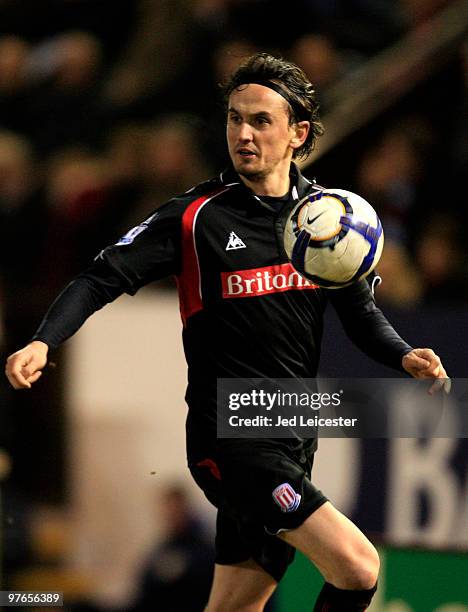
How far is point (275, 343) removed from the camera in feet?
14.7

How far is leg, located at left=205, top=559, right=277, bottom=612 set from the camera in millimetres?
4609

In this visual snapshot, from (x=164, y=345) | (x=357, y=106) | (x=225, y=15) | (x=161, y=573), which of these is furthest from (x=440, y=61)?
(x=161, y=573)

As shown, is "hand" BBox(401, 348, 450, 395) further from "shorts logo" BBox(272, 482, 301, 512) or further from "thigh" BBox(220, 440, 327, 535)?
"shorts logo" BBox(272, 482, 301, 512)

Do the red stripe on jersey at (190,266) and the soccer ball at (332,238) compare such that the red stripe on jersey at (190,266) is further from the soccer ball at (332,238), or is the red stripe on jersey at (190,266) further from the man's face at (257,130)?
the soccer ball at (332,238)

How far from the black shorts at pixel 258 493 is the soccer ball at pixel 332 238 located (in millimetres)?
595

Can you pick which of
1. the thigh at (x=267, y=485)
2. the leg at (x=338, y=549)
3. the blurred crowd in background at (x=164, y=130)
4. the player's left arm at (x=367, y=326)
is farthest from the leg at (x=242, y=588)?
the blurred crowd in background at (x=164, y=130)

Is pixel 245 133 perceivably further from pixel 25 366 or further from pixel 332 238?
pixel 25 366

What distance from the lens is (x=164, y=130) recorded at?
318 inches

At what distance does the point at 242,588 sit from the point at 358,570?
0.56 meters

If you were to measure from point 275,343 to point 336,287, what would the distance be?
0.28 meters

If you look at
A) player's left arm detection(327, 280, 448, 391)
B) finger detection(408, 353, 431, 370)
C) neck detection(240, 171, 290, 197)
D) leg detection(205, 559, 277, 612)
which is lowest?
leg detection(205, 559, 277, 612)

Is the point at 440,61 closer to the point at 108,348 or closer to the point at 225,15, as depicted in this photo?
the point at 225,15

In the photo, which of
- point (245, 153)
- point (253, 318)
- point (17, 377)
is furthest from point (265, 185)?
point (17, 377)

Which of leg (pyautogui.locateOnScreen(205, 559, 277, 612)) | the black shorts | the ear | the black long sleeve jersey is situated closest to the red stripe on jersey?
the black long sleeve jersey
